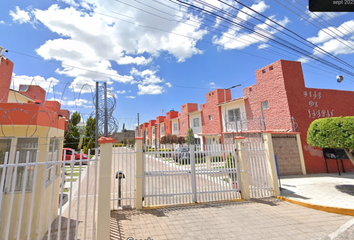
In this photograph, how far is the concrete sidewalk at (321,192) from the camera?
200 inches

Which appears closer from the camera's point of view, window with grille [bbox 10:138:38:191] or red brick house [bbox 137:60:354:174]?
window with grille [bbox 10:138:38:191]

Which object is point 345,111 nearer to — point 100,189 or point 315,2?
point 315,2

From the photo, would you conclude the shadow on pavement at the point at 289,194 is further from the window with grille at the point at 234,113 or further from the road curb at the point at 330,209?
the window with grille at the point at 234,113

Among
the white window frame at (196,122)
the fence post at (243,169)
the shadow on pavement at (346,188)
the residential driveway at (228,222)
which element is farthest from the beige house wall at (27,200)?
the white window frame at (196,122)

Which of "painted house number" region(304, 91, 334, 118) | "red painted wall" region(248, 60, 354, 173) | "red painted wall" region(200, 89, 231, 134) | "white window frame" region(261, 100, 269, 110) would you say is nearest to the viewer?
"red painted wall" region(248, 60, 354, 173)

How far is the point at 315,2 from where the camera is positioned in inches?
162

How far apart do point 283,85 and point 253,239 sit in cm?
999

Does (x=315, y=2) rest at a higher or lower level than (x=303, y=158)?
higher

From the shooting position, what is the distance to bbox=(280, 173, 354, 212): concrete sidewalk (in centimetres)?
508

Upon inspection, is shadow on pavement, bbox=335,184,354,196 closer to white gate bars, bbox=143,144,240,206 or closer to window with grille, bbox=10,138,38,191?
white gate bars, bbox=143,144,240,206

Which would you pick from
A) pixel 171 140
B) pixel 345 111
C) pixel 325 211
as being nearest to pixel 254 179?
pixel 325 211

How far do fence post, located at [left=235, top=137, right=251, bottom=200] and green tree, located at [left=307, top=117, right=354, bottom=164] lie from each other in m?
3.52

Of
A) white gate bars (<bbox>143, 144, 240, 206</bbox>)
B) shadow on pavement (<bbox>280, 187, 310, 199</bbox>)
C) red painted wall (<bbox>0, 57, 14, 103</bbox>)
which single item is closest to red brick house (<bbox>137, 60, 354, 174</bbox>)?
shadow on pavement (<bbox>280, 187, 310, 199</bbox>)

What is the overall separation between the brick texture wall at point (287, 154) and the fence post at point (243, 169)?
4.42 m
